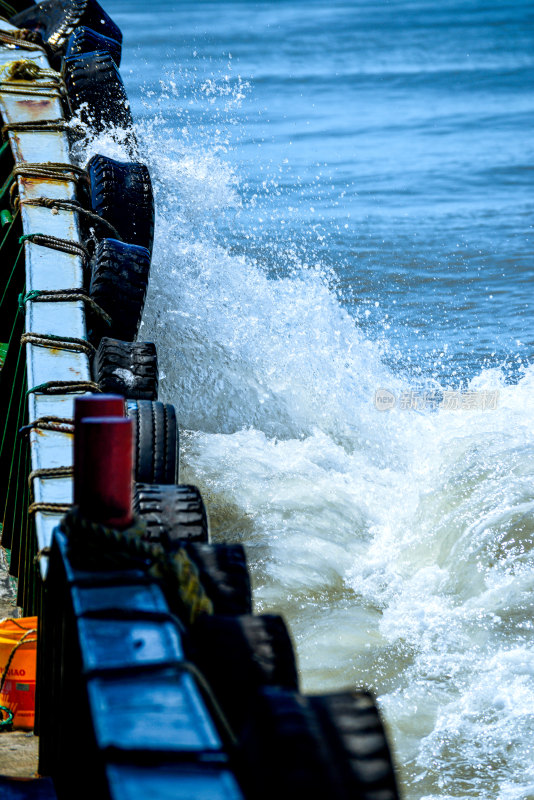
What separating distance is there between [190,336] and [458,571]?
3.01m

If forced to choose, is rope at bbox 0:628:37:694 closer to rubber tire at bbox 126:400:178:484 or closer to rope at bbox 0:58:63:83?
rubber tire at bbox 126:400:178:484

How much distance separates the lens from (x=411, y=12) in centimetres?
4350

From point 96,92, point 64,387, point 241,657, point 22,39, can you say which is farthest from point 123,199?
point 241,657

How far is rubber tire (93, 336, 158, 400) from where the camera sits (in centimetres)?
450

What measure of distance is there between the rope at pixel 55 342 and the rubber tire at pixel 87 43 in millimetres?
4789

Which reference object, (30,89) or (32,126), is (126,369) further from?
(30,89)

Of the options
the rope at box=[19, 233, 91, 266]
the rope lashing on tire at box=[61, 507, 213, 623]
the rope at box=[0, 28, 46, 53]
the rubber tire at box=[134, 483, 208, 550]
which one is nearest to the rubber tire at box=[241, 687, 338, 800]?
the rope lashing on tire at box=[61, 507, 213, 623]

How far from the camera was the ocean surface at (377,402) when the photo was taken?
15.0ft

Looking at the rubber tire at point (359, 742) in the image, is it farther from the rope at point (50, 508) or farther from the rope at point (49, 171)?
the rope at point (49, 171)

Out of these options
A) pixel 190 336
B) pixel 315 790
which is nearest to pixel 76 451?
pixel 315 790

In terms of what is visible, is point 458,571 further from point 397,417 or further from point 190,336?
point 190,336

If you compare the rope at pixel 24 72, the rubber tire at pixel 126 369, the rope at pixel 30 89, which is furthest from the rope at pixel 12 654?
the rope at pixel 24 72

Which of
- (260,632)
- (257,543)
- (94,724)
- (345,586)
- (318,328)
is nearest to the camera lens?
(94,724)

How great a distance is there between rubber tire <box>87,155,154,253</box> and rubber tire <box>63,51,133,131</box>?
155cm
